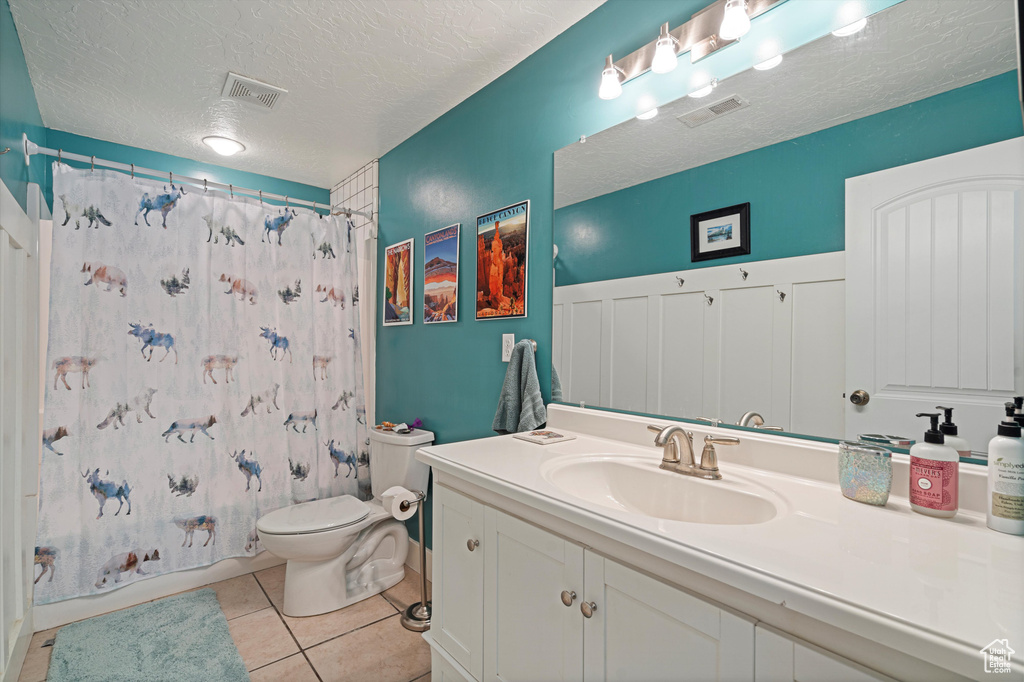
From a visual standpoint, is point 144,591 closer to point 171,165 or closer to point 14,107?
point 14,107

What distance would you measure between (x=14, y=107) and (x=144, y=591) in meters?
2.06

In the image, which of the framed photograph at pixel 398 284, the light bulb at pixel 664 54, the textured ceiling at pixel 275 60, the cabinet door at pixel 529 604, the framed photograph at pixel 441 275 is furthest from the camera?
the framed photograph at pixel 398 284

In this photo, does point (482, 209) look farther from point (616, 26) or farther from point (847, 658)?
point (847, 658)

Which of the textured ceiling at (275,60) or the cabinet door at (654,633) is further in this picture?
the textured ceiling at (275,60)

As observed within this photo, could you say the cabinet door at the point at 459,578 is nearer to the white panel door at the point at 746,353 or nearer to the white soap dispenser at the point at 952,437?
the white panel door at the point at 746,353

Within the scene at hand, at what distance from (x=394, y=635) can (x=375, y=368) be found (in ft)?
5.09

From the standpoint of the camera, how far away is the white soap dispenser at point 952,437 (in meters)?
0.93

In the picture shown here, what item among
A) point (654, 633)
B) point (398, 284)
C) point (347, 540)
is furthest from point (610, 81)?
point (347, 540)

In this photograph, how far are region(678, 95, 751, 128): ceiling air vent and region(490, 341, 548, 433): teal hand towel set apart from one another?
0.89m

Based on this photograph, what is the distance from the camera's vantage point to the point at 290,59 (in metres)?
1.97

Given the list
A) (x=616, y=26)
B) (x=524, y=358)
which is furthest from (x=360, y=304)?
(x=616, y=26)

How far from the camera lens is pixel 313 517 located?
2162 mm

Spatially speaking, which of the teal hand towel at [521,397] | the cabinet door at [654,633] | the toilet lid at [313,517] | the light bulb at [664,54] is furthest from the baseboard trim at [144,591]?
the light bulb at [664,54]

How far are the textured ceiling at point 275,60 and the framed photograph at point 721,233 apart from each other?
2.98 ft
